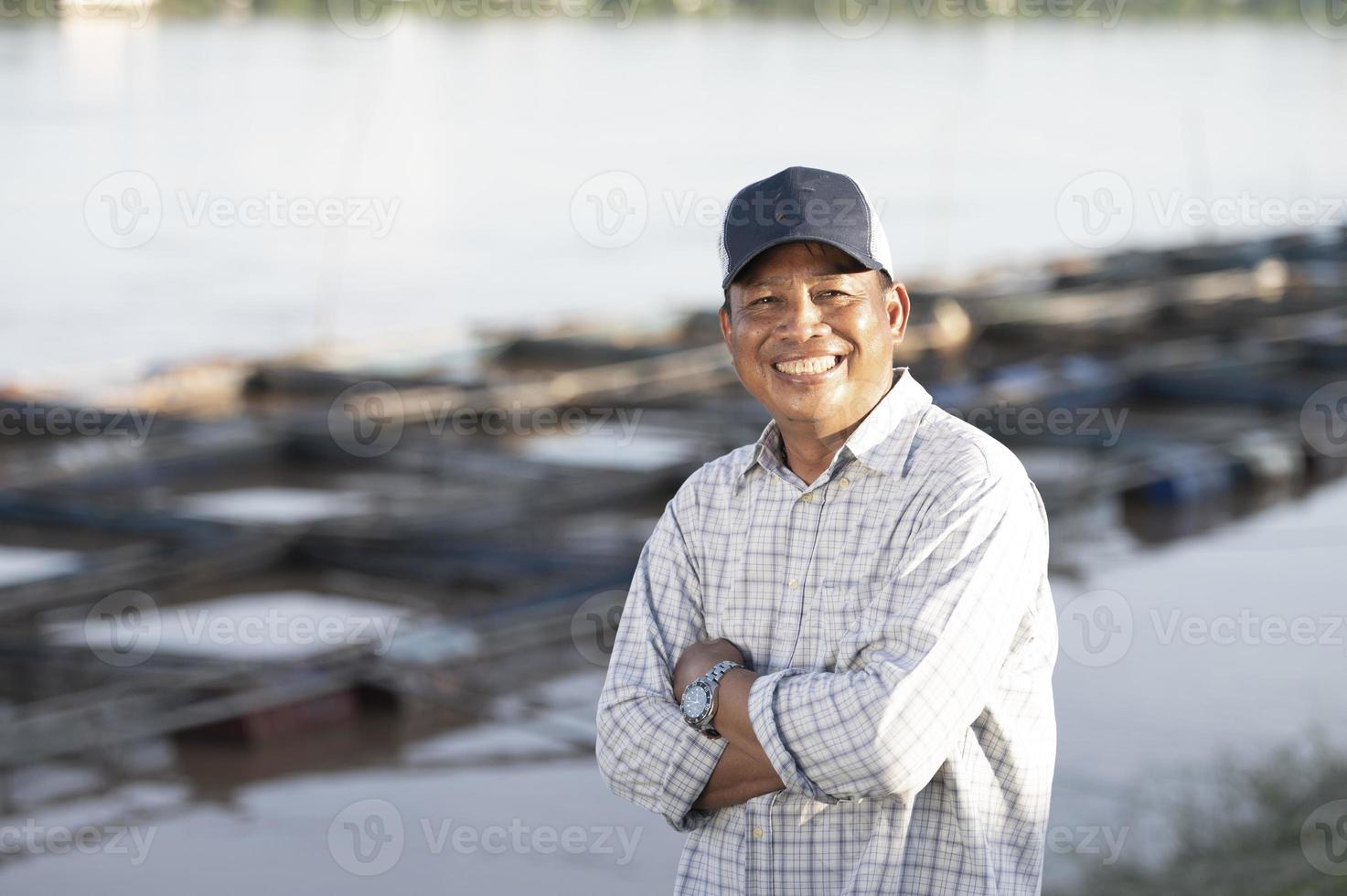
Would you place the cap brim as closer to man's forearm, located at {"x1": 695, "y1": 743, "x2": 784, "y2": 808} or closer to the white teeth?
the white teeth

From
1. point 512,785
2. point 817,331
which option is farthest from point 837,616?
point 512,785

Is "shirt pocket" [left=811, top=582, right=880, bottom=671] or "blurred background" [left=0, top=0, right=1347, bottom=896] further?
"blurred background" [left=0, top=0, right=1347, bottom=896]

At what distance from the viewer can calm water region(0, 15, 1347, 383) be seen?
2141 centimetres

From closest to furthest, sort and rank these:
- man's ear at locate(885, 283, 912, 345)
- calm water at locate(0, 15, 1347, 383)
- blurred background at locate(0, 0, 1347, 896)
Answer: man's ear at locate(885, 283, 912, 345) → blurred background at locate(0, 0, 1347, 896) → calm water at locate(0, 15, 1347, 383)

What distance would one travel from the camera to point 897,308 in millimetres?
2367

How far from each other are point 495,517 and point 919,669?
21.3 feet

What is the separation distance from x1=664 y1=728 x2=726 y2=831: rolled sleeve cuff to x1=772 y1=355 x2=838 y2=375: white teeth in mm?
453

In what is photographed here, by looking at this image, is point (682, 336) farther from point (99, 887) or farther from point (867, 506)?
point (867, 506)

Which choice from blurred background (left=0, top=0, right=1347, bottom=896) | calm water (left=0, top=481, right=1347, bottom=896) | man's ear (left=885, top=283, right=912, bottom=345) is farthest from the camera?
blurred background (left=0, top=0, right=1347, bottom=896)

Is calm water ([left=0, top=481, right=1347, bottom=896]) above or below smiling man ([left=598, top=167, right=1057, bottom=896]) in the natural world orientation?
below

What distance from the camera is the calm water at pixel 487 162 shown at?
21406 millimetres

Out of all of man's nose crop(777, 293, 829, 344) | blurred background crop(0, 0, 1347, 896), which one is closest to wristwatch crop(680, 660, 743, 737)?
man's nose crop(777, 293, 829, 344)

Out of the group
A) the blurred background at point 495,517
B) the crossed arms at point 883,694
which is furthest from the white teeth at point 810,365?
the blurred background at point 495,517

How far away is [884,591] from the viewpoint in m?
2.20
